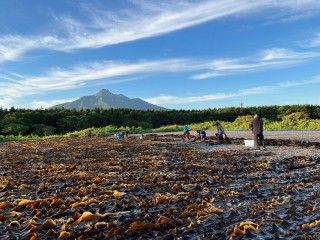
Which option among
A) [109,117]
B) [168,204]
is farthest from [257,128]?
[109,117]

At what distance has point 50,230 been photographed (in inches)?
384

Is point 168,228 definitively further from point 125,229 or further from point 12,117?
point 12,117

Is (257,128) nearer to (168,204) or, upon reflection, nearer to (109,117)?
(168,204)

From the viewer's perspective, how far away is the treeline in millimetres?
83000

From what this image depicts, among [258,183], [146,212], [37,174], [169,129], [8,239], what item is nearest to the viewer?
[8,239]

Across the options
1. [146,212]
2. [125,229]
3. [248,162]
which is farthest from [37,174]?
[125,229]

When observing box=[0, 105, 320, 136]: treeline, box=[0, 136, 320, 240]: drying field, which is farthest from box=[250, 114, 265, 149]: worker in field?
box=[0, 105, 320, 136]: treeline

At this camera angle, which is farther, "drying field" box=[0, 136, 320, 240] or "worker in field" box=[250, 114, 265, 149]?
"worker in field" box=[250, 114, 265, 149]

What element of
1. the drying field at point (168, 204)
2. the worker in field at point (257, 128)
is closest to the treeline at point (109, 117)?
the worker in field at point (257, 128)

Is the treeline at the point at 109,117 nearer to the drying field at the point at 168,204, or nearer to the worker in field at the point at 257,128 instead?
the worker in field at the point at 257,128

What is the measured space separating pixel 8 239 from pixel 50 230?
78 centimetres

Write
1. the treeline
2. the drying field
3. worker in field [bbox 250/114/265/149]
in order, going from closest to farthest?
the drying field < worker in field [bbox 250/114/265/149] < the treeline

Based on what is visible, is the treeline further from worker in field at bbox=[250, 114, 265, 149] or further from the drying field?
the drying field

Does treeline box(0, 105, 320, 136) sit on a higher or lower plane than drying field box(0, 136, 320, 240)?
higher
